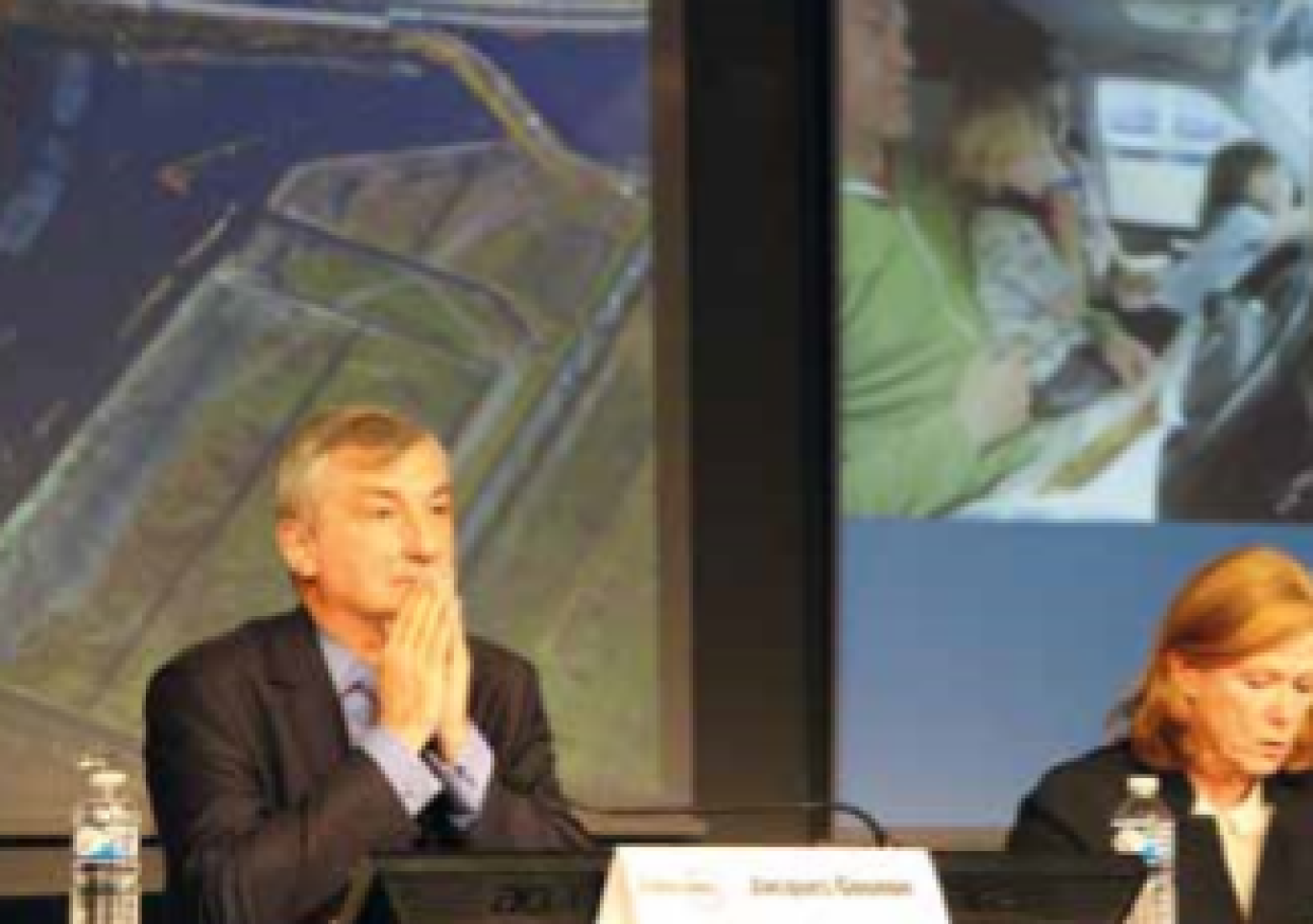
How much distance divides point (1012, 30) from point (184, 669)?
190 cm

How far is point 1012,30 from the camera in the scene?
4.52 meters

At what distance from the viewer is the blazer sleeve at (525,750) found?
311 centimetres

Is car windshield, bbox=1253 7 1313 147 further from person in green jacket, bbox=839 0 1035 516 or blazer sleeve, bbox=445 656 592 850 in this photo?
blazer sleeve, bbox=445 656 592 850

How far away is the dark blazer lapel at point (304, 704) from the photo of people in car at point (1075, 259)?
4.60 ft

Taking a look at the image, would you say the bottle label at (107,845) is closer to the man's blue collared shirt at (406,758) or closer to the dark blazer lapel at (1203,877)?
the man's blue collared shirt at (406,758)

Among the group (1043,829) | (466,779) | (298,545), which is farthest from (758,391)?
(466,779)

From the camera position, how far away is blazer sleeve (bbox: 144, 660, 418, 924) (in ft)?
9.31

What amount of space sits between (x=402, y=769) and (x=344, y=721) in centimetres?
23

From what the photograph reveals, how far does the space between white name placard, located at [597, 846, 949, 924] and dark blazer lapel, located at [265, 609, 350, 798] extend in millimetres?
645

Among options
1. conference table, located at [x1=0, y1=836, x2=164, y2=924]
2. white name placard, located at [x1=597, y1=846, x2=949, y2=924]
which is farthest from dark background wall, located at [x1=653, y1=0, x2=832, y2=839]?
white name placard, located at [x1=597, y1=846, x2=949, y2=924]

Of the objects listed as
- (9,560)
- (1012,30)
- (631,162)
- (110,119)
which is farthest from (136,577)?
(1012,30)

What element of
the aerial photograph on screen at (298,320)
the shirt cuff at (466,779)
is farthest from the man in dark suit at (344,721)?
the aerial photograph on screen at (298,320)

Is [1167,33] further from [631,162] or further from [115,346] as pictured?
[115,346]

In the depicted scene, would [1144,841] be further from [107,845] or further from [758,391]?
[758,391]
